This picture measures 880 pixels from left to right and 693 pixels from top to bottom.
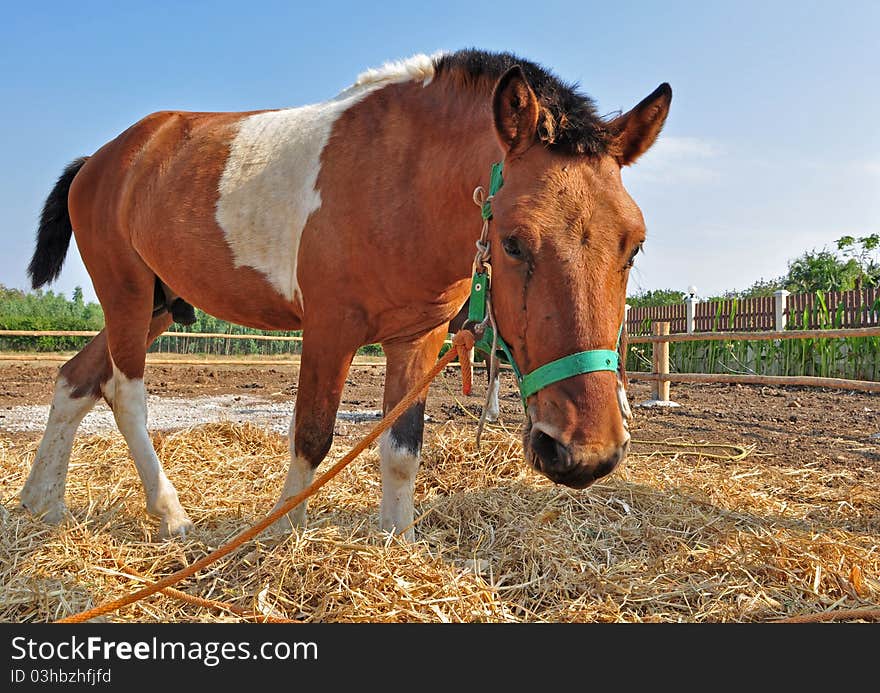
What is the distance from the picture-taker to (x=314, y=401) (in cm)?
273

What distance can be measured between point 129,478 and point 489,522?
2.46 m

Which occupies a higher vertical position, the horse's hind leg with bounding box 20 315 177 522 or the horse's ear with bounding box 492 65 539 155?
the horse's ear with bounding box 492 65 539 155

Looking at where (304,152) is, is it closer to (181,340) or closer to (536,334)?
(536,334)

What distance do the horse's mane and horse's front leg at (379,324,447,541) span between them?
45.8 inches

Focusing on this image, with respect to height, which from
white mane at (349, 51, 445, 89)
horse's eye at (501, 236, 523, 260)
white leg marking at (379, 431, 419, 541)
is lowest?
white leg marking at (379, 431, 419, 541)

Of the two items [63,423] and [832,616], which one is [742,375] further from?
[63,423]

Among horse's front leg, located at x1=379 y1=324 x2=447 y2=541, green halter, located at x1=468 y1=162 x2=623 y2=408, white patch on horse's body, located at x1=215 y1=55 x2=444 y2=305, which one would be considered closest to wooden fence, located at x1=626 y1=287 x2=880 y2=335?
horse's front leg, located at x1=379 y1=324 x2=447 y2=541

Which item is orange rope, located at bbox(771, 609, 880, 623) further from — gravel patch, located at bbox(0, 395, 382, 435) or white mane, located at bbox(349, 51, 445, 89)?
gravel patch, located at bbox(0, 395, 382, 435)

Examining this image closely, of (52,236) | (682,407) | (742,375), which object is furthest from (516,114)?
(682,407)

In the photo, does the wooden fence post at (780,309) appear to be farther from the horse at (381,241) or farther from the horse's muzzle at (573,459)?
the horse's muzzle at (573,459)

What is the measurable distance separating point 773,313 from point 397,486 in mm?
14154

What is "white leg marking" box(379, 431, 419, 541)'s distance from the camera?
3.03 m

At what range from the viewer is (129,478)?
4.16 meters
